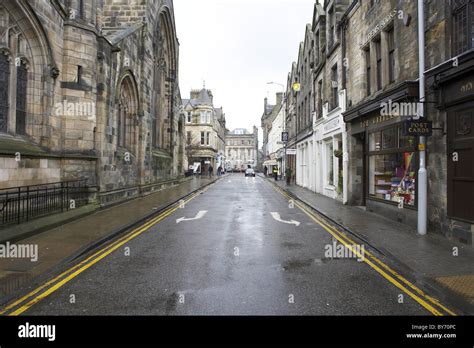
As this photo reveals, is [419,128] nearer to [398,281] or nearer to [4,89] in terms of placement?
[398,281]

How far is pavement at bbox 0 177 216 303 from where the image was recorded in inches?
206

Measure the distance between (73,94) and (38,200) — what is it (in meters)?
4.76

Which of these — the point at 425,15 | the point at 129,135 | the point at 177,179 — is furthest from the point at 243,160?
the point at 425,15

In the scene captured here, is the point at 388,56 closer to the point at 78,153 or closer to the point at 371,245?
the point at 371,245

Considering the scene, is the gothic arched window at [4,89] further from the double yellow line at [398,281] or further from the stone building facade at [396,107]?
the stone building facade at [396,107]

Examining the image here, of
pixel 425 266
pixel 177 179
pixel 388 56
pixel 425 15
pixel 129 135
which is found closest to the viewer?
pixel 425 266


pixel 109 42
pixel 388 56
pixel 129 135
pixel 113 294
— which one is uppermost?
pixel 109 42

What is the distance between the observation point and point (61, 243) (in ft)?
24.9

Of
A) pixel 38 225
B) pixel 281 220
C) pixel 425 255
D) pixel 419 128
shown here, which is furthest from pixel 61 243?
pixel 419 128

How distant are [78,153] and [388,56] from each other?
12965 mm

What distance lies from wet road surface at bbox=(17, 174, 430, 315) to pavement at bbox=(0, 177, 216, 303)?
0.70 m

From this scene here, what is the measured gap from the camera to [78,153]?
12.5m

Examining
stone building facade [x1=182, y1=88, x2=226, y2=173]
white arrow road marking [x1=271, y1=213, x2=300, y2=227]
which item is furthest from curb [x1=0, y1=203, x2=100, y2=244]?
stone building facade [x1=182, y1=88, x2=226, y2=173]

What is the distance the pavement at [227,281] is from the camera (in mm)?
4270
